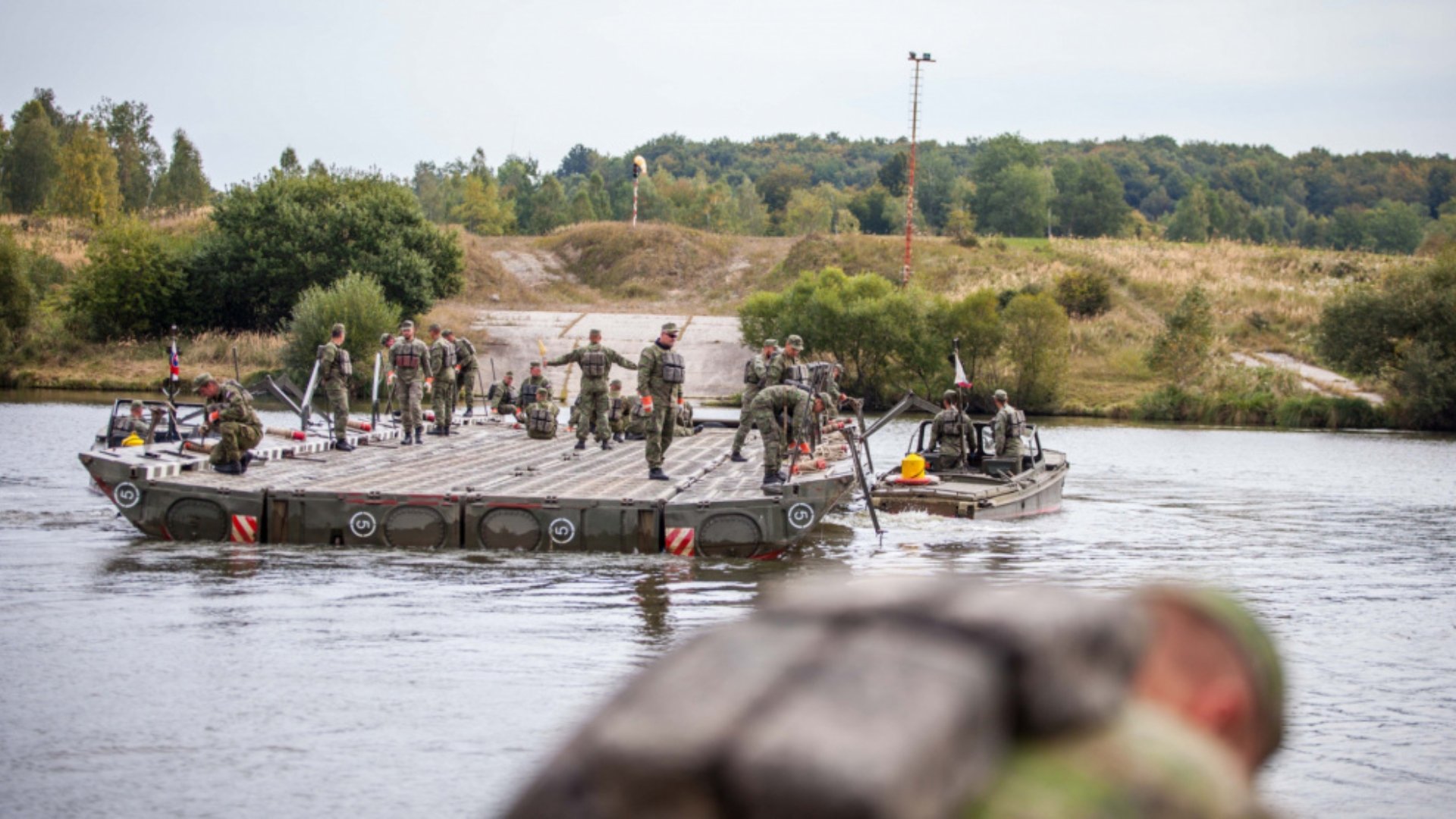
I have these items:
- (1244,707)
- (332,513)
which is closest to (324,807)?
(1244,707)

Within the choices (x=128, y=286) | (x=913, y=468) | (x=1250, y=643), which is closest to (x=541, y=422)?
(x=913, y=468)

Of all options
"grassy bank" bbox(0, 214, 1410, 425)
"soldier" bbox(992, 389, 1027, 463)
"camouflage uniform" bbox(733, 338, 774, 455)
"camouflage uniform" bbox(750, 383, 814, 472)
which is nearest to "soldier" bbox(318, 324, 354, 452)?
"camouflage uniform" bbox(733, 338, 774, 455)

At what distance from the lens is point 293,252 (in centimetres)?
6322

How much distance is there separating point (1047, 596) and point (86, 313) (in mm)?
67625

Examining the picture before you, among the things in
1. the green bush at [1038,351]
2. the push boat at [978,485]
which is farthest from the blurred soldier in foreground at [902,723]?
the green bush at [1038,351]

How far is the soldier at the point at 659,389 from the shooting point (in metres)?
19.3

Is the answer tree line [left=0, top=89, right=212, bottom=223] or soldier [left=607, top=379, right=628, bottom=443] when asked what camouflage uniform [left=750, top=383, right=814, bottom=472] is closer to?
soldier [left=607, top=379, right=628, bottom=443]

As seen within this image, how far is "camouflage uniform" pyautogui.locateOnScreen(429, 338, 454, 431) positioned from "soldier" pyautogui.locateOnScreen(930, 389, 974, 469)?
28.9 feet

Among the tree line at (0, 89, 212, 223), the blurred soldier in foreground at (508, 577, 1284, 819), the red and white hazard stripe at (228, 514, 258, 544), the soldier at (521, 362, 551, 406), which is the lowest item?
the red and white hazard stripe at (228, 514, 258, 544)

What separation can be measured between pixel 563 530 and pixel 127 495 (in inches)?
222

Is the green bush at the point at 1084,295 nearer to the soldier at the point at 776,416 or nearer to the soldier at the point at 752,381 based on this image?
the soldier at the point at 752,381

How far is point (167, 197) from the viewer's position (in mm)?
111000

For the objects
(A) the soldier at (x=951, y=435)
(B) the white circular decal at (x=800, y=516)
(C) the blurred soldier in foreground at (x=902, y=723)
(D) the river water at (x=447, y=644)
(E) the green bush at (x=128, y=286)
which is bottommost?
(D) the river water at (x=447, y=644)

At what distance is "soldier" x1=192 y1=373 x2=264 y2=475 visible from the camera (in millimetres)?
18594
